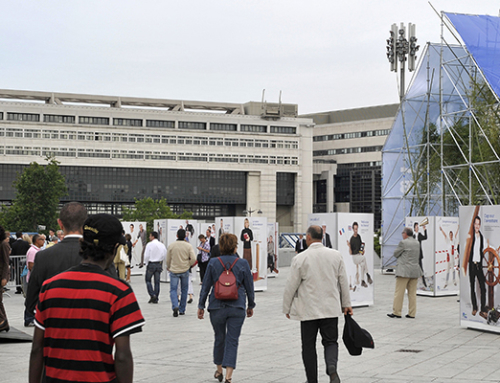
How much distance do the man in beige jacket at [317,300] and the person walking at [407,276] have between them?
741cm

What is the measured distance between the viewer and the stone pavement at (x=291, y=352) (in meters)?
8.76

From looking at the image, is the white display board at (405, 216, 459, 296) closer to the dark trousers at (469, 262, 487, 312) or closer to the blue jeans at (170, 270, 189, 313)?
the dark trousers at (469, 262, 487, 312)

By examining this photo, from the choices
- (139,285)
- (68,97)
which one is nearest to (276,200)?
(68,97)

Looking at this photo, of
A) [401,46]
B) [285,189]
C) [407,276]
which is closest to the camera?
[407,276]

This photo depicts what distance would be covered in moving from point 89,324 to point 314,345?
474 centimetres

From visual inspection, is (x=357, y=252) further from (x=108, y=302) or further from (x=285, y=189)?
(x=285, y=189)

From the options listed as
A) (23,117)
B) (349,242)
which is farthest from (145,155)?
(349,242)

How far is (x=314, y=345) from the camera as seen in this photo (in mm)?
7934

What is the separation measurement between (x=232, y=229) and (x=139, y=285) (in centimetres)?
489

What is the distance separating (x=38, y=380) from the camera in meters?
3.77

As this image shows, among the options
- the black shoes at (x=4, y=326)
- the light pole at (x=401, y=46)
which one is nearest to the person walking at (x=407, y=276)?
the black shoes at (x=4, y=326)

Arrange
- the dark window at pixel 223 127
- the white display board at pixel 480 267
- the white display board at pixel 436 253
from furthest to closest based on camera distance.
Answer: the dark window at pixel 223 127
the white display board at pixel 436 253
the white display board at pixel 480 267

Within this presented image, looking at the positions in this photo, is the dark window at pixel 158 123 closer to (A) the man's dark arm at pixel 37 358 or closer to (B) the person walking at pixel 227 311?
(B) the person walking at pixel 227 311

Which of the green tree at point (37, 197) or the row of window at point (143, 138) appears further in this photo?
the row of window at point (143, 138)
